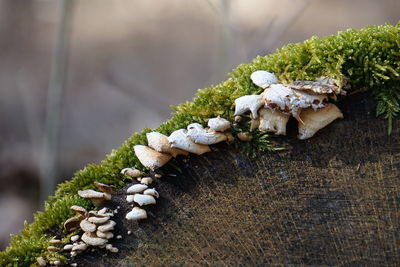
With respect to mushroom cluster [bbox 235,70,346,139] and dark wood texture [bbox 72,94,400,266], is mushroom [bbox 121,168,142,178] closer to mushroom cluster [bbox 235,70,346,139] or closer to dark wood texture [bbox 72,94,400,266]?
dark wood texture [bbox 72,94,400,266]

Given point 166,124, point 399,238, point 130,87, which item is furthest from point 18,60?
point 399,238

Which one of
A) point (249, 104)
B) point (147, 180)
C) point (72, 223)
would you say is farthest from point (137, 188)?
point (249, 104)

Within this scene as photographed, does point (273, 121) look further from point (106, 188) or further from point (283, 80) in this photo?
point (106, 188)

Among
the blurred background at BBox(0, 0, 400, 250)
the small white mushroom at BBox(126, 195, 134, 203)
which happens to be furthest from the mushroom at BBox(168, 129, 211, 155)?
the blurred background at BBox(0, 0, 400, 250)

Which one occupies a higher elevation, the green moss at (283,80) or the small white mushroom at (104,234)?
the green moss at (283,80)

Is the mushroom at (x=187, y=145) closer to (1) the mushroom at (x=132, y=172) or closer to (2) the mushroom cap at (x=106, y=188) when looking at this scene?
(1) the mushroom at (x=132, y=172)

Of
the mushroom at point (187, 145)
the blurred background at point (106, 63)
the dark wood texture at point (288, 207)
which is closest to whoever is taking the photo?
the dark wood texture at point (288, 207)

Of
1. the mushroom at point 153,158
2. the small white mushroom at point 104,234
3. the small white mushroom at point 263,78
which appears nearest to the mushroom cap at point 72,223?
the small white mushroom at point 104,234
